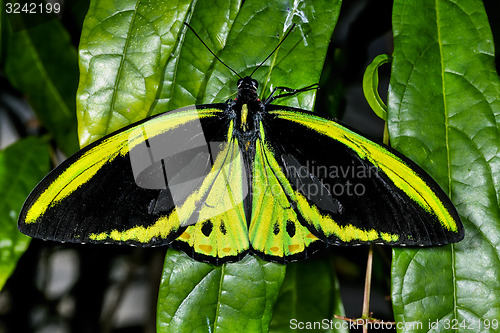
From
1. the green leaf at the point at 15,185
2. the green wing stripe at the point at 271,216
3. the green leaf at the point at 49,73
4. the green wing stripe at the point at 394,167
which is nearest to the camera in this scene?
the green wing stripe at the point at 394,167

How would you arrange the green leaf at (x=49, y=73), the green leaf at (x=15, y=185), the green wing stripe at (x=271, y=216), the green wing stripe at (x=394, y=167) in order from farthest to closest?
the green leaf at (x=49, y=73) → the green leaf at (x=15, y=185) → the green wing stripe at (x=271, y=216) → the green wing stripe at (x=394, y=167)

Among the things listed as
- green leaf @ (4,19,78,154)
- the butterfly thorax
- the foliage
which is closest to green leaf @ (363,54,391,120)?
the foliage

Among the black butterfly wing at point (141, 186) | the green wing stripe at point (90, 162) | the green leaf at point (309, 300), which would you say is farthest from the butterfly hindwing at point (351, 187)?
the green leaf at point (309, 300)

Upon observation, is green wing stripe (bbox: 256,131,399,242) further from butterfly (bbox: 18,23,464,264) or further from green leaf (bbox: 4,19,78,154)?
green leaf (bbox: 4,19,78,154)

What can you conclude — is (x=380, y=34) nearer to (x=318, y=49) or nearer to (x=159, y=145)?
(x=318, y=49)

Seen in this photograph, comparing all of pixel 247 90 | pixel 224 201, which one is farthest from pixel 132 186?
pixel 247 90

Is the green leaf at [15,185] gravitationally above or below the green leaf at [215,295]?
above

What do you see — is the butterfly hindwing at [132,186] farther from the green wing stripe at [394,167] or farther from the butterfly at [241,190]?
the green wing stripe at [394,167]
